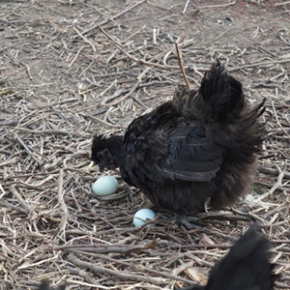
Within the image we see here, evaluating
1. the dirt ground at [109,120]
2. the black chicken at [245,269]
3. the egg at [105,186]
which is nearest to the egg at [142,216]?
the dirt ground at [109,120]

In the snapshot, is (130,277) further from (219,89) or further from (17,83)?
(17,83)

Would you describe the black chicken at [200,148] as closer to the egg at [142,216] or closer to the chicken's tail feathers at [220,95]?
the chicken's tail feathers at [220,95]

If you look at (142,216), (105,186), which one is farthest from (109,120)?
(142,216)

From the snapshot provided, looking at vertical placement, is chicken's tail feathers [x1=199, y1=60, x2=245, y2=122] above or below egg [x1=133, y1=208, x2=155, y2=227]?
above

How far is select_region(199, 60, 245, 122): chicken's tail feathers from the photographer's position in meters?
4.37

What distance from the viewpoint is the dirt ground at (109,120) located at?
433 centimetres

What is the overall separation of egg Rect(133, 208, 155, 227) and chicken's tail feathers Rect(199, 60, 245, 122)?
0.81 m

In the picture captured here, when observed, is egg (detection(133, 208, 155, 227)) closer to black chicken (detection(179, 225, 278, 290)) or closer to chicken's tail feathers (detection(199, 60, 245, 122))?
chicken's tail feathers (detection(199, 60, 245, 122))

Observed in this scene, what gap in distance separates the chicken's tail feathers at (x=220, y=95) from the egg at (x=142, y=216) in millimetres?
814

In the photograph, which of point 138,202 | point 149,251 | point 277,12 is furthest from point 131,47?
point 149,251

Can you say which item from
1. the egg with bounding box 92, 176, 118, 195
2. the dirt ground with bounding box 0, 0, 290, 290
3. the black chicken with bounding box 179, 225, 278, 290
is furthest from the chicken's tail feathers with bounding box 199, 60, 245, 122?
the black chicken with bounding box 179, 225, 278, 290

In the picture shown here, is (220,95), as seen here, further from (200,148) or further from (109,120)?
(109,120)

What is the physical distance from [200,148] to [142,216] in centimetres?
69

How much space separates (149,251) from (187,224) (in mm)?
457
